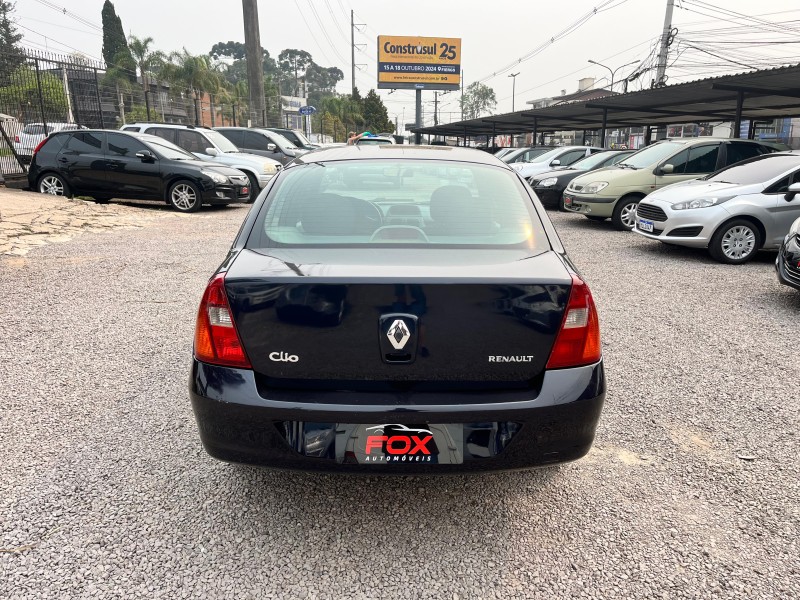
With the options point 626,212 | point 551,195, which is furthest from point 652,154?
point 551,195

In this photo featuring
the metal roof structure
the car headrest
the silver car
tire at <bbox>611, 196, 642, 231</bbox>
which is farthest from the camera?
the metal roof structure

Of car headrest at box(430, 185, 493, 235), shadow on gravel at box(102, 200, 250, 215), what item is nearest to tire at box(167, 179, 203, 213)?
shadow on gravel at box(102, 200, 250, 215)

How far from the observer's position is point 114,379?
3.88 metres

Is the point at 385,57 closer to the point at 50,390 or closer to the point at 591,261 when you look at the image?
the point at 591,261

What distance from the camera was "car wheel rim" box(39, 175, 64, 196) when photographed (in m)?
12.0

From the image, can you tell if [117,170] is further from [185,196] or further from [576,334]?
[576,334]

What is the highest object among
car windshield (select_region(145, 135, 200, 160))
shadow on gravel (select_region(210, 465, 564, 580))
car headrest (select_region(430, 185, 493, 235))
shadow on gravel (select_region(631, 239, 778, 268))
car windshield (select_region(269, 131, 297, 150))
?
car windshield (select_region(269, 131, 297, 150))

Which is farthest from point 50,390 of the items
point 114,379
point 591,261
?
point 591,261

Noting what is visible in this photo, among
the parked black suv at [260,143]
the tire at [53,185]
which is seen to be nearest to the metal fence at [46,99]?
the tire at [53,185]

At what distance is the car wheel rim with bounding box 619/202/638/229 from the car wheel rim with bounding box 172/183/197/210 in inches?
332

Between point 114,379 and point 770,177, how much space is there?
8.33 metres

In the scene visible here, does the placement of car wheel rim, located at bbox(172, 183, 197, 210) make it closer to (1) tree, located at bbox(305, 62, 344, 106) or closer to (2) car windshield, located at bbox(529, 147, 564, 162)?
(2) car windshield, located at bbox(529, 147, 564, 162)

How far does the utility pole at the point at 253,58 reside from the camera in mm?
25062

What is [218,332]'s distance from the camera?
2229mm
